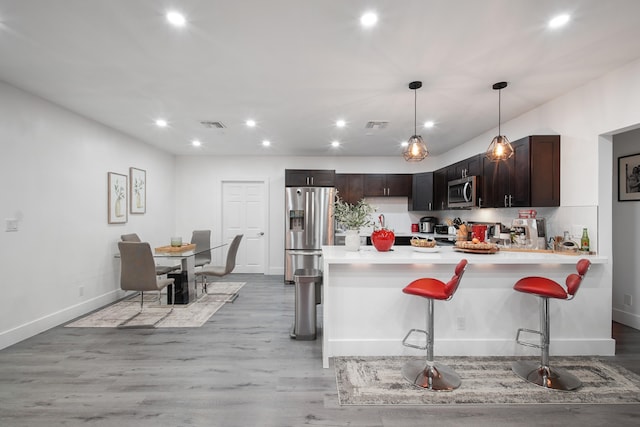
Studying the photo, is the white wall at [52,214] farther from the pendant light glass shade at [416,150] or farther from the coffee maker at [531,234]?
the coffee maker at [531,234]

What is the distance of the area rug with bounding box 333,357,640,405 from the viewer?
2135 millimetres

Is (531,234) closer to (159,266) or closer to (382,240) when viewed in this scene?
(382,240)

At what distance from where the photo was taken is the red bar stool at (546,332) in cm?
227

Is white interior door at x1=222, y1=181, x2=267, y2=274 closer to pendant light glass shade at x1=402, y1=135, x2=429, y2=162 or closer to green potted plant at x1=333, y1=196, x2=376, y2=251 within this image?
green potted plant at x1=333, y1=196, x2=376, y2=251

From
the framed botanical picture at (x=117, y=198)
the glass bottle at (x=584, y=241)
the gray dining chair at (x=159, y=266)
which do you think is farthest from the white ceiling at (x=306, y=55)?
the gray dining chair at (x=159, y=266)

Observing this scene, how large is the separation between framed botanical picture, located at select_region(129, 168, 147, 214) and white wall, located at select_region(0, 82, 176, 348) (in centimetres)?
18

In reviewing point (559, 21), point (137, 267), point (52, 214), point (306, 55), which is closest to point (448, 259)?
point (559, 21)

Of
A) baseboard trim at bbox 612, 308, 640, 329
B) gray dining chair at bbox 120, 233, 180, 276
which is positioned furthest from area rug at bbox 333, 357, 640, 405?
gray dining chair at bbox 120, 233, 180, 276

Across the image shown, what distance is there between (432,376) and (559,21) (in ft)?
8.58

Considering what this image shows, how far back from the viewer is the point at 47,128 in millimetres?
3432

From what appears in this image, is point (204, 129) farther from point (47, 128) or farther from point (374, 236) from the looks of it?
point (374, 236)

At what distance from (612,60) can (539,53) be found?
2.32 ft

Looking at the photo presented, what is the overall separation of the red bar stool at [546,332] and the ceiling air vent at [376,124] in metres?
2.53

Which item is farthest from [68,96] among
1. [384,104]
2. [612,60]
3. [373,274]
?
[612,60]
